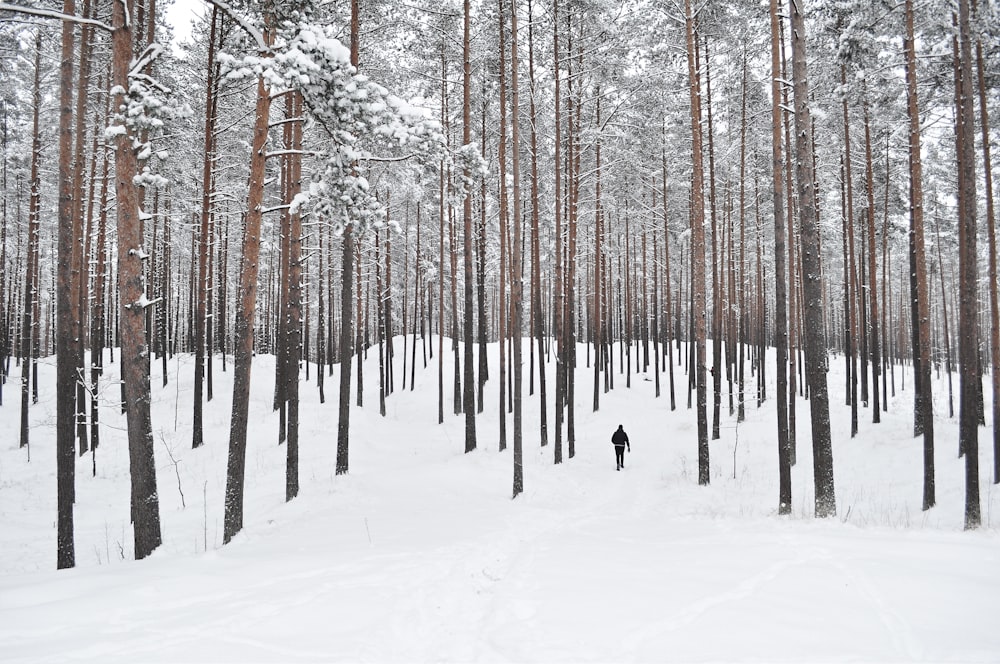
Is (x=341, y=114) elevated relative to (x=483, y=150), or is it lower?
lower

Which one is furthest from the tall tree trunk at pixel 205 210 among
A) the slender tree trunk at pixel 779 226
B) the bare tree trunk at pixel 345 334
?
the slender tree trunk at pixel 779 226

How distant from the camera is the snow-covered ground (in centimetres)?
424

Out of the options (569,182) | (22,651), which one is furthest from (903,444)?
(22,651)

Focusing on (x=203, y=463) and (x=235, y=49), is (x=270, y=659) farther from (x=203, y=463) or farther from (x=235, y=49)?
(x=203, y=463)

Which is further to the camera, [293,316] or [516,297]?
[293,316]

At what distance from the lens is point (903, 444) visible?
16.0 meters

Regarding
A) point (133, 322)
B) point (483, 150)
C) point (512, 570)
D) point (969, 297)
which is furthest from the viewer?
point (483, 150)

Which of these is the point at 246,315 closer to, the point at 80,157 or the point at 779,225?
the point at 80,157

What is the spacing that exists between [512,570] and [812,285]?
7.28 meters

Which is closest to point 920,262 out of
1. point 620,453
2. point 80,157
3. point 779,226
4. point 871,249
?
point 779,226

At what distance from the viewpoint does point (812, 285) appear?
929cm

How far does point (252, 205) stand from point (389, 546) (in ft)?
19.2

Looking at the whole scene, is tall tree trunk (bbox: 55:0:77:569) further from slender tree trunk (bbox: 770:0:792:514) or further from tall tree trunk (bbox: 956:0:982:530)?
tall tree trunk (bbox: 956:0:982:530)

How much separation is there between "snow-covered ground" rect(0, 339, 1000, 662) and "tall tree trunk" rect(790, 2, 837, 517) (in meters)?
0.89
